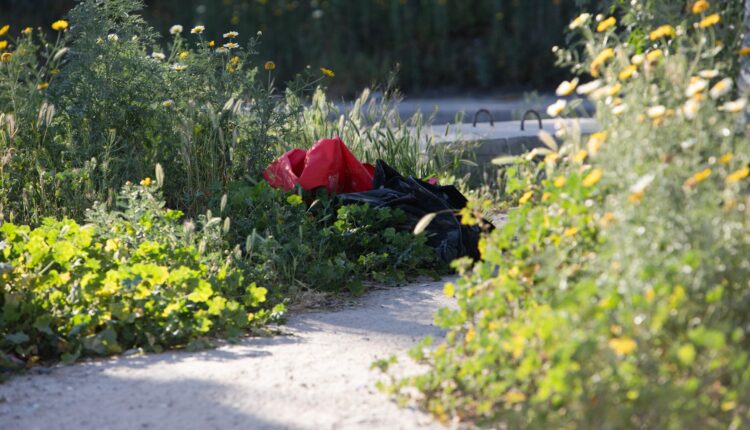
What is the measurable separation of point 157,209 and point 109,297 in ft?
2.94

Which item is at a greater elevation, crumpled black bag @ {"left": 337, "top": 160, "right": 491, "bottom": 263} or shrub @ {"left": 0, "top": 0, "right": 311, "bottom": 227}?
shrub @ {"left": 0, "top": 0, "right": 311, "bottom": 227}

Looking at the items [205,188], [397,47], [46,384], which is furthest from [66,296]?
[397,47]

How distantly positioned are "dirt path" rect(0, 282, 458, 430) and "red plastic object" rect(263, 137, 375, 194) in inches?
60.9

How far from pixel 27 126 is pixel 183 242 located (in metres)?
1.76

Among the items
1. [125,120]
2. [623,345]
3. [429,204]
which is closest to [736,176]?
[623,345]

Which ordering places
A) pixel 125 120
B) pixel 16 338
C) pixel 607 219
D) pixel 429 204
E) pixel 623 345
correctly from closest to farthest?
pixel 623 345 < pixel 607 219 < pixel 16 338 < pixel 429 204 < pixel 125 120

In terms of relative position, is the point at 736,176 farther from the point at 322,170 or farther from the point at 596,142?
the point at 322,170

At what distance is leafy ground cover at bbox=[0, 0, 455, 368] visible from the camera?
3936mm

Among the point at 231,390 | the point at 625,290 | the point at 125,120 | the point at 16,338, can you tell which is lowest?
the point at 231,390

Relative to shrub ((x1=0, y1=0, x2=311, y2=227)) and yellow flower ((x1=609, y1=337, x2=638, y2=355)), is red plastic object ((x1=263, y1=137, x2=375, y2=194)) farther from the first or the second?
yellow flower ((x1=609, y1=337, x2=638, y2=355))

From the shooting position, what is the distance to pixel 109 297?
398cm

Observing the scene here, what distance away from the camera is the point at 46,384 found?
3.48 meters

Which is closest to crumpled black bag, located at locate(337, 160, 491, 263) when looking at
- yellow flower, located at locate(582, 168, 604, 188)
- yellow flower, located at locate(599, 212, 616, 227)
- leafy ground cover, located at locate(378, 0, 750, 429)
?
leafy ground cover, located at locate(378, 0, 750, 429)

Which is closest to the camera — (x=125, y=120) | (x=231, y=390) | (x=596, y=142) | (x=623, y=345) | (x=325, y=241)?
(x=623, y=345)
